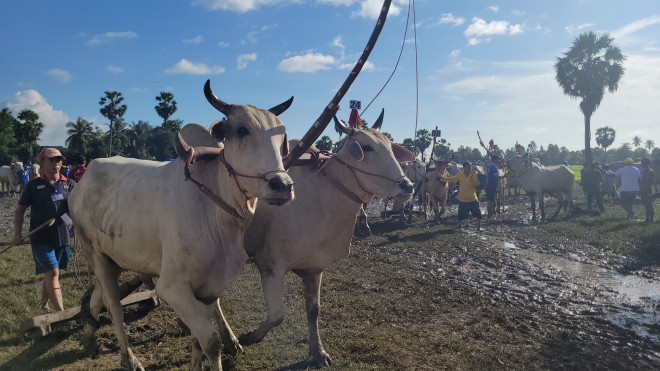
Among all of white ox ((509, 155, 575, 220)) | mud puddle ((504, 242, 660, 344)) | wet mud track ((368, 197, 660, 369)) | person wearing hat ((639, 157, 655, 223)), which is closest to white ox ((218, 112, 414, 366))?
wet mud track ((368, 197, 660, 369))

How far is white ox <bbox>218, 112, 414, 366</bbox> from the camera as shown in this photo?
4.22 m

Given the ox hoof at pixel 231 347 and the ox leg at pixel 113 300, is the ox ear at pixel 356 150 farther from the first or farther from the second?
the ox leg at pixel 113 300

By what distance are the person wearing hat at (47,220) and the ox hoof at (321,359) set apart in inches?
143

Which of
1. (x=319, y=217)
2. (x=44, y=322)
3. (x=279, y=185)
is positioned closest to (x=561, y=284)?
(x=319, y=217)

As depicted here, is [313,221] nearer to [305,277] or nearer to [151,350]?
[305,277]

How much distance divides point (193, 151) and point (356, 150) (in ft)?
5.34

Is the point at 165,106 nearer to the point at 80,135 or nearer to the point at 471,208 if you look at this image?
the point at 80,135

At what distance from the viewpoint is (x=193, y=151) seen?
132 inches

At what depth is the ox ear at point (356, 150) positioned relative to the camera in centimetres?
428

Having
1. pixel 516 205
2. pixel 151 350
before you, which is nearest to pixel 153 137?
pixel 516 205

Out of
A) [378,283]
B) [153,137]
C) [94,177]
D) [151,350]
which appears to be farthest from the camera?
[153,137]

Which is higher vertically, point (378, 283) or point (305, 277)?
point (305, 277)

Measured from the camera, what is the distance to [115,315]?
4.24 meters

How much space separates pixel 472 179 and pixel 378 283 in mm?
6710
